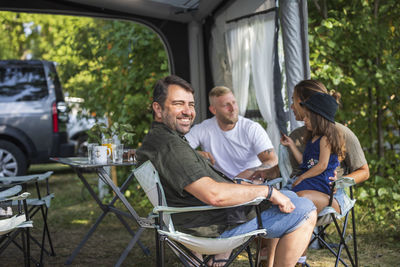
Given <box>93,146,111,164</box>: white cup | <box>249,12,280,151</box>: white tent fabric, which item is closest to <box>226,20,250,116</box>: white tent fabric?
<box>249,12,280,151</box>: white tent fabric

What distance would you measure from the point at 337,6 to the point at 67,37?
3469 mm

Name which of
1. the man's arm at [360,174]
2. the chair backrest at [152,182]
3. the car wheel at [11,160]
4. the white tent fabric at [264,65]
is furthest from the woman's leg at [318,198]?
the car wheel at [11,160]

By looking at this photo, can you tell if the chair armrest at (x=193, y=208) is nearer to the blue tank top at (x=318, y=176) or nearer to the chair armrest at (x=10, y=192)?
the blue tank top at (x=318, y=176)

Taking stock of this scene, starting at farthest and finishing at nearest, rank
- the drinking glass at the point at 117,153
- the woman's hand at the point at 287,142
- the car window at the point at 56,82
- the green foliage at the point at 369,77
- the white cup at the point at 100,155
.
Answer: the car window at the point at 56,82
the green foliage at the point at 369,77
the drinking glass at the point at 117,153
the white cup at the point at 100,155
the woman's hand at the point at 287,142

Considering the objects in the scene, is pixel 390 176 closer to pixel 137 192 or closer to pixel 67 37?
pixel 137 192

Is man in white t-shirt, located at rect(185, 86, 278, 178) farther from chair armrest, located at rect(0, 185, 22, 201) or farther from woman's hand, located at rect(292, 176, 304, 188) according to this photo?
chair armrest, located at rect(0, 185, 22, 201)

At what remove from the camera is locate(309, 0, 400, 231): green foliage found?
173 inches

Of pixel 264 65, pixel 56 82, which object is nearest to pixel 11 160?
pixel 56 82

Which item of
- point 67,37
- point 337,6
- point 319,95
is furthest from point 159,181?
point 67,37

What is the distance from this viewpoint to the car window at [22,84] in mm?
6922

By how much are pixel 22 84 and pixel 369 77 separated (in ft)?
15.8

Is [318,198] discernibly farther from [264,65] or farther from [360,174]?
[264,65]

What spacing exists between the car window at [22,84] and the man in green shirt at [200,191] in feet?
16.9

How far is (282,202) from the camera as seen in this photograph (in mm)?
2172
